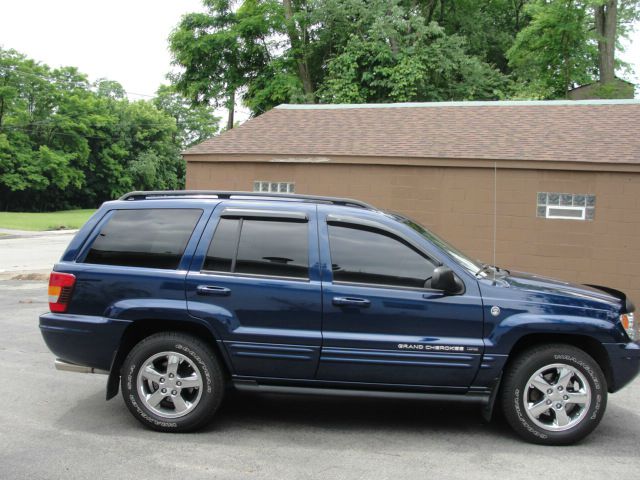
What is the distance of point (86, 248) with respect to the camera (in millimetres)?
5082

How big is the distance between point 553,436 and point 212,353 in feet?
8.61

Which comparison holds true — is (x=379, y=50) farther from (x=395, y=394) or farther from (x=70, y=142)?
(x=70, y=142)

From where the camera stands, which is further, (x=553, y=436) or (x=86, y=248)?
(x=86, y=248)

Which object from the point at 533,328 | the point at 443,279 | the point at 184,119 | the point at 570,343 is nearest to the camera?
the point at 443,279

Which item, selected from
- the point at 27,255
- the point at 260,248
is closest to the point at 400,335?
the point at 260,248

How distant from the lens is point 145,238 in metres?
5.07

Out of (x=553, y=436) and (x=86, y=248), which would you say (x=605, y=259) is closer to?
(x=553, y=436)

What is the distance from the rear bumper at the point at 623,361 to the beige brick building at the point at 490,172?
6.69 m

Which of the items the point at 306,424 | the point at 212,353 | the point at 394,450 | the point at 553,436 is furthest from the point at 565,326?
the point at 212,353

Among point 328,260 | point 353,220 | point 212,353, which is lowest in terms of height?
point 212,353

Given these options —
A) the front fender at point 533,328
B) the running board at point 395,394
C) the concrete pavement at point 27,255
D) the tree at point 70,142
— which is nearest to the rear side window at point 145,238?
the running board at point 395,394

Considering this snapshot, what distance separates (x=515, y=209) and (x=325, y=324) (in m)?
7.78

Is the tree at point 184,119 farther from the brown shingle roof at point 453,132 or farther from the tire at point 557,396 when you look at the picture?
the tire at point 557,396

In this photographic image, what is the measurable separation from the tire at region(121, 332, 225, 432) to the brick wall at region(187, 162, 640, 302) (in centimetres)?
800
